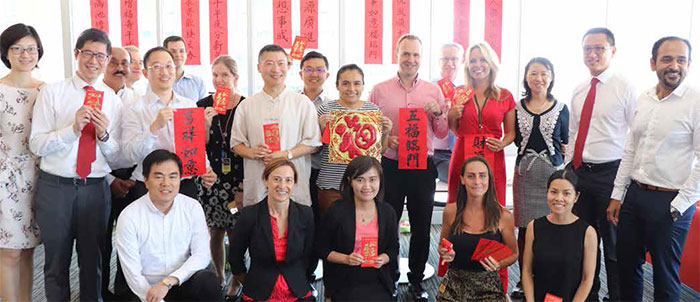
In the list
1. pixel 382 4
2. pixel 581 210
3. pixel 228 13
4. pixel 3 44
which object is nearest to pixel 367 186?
pixel 581 210

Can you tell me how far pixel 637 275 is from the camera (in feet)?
8.82

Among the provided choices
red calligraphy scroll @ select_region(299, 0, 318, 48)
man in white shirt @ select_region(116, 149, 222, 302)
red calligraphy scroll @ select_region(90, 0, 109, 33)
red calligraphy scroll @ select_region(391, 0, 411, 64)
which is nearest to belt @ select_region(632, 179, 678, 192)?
man in white shirt @ select_region(116, 149, 222, 302)

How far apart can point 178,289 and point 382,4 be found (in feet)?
10.1

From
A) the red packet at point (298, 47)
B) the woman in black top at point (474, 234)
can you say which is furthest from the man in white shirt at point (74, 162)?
the woman in black top at point (474, 234)

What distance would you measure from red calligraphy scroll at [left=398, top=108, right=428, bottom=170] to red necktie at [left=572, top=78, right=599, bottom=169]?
847 millimetres

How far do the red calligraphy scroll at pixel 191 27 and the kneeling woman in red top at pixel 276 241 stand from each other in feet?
7.93

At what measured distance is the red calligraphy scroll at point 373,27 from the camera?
461 cm

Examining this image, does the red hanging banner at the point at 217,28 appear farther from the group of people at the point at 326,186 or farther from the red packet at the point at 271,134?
the red packet at the point at 271,134

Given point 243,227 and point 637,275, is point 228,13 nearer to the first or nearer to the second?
point 243,227

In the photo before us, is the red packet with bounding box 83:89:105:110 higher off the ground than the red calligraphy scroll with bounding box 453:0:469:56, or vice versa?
the red calligraphy scroll with bounding box 453:0:469:56

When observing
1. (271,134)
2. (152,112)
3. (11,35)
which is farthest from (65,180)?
(271,134)

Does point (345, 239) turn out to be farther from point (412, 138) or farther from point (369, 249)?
point (412, 138)

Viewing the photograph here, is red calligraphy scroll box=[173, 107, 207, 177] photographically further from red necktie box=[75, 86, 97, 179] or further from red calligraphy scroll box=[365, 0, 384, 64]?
red calligraphy scroll box=[365, 0, 384, 64]

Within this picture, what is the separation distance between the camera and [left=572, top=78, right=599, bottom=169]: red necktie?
293 centimetres
